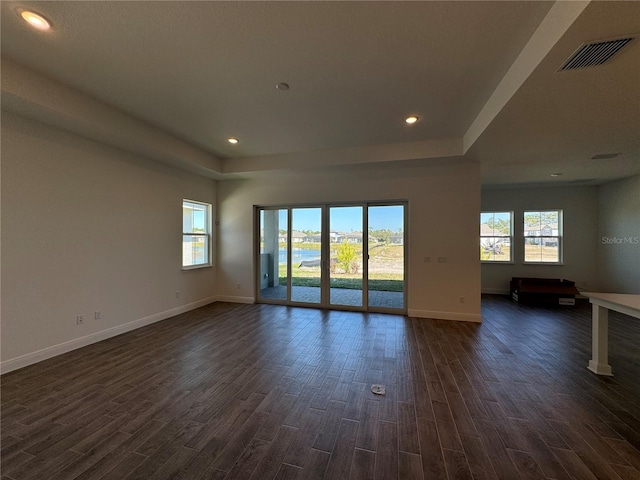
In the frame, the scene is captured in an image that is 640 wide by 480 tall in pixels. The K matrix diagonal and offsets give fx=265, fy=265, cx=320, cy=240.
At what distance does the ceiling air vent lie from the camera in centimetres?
185

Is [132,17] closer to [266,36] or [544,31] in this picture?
[266,36]

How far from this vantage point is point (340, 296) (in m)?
5.58

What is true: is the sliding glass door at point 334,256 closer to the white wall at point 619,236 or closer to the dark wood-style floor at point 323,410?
the dark wood-style floor at point 323,410

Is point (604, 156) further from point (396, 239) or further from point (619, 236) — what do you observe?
point (396, 239)

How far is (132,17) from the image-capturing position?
197cm

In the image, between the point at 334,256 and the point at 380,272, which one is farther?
the point at 334,256

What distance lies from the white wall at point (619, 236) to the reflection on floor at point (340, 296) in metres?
5.00

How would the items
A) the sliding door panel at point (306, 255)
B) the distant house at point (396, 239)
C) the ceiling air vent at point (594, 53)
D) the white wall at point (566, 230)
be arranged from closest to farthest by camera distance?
the ceiling air vent at point (594, 53) → the distant house at point (396, 239) → the sliding door panel at point (306, 255) → the white wall at point (566, 230)

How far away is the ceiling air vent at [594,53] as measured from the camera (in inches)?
72.8

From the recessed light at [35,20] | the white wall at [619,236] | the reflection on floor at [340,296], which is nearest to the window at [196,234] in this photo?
the reflection on floor at [340,296]

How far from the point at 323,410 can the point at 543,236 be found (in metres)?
7.60

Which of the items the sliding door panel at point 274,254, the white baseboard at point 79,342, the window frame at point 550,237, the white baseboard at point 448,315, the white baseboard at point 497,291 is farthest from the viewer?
the white baseboard at point 497,291

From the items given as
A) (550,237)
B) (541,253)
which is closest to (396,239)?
(541,253)

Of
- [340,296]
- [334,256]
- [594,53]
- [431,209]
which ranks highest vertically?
[594,53]
